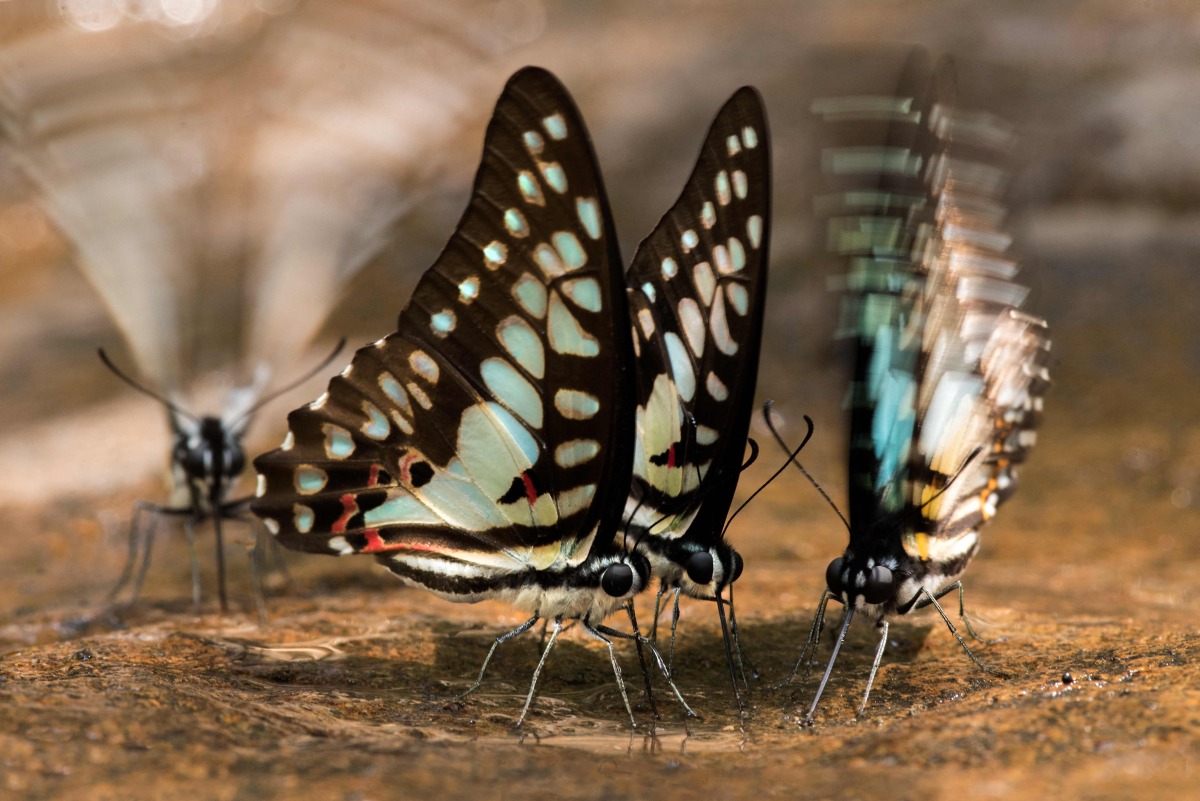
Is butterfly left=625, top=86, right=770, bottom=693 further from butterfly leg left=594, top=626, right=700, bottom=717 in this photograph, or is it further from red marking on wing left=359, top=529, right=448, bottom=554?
red marking on wing left=359, top=529, right=448, bottom=554

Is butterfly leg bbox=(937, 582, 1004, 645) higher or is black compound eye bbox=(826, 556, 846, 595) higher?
black compound eye bbox=(826, 556, 846, 595)

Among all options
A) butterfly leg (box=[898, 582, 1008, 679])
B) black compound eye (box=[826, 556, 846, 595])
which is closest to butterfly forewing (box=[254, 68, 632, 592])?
black compound eye (box=[826, 556, 846, 595])

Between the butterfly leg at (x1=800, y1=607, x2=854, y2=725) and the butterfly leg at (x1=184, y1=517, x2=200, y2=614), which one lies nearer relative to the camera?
the butterfly leg at (x1=800, y1=607, x2=854, y2=725)

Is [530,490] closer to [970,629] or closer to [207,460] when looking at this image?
[970,629]

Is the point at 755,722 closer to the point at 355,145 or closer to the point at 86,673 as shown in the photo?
the point at 86,673

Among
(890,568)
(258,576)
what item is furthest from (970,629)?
(258,576)

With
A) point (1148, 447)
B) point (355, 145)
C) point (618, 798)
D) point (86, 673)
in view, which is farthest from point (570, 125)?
point (355, 145)

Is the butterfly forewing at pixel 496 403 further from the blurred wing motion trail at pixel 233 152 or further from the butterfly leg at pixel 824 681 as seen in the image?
the blurred wing motion trail at pixel 233 152

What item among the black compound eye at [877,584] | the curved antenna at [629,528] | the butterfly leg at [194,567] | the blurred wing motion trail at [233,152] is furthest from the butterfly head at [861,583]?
the blurred wing motion trail at [233,152]
